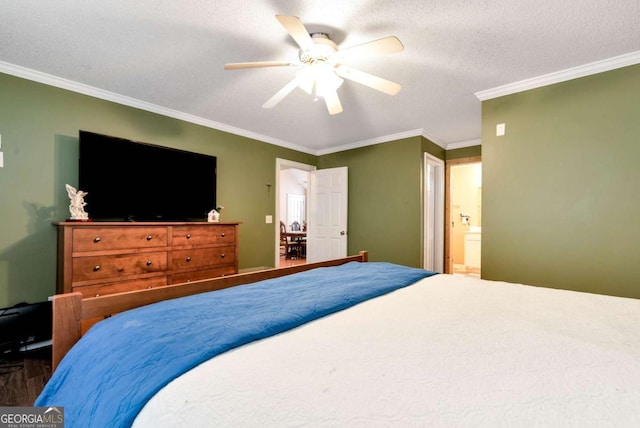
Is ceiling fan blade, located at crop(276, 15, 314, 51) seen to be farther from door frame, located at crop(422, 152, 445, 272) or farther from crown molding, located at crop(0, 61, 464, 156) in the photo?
door frame, located at crop(422, 152, 445, 272)

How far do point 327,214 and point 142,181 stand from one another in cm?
280

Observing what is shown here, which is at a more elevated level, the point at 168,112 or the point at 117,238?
the point at 168,112

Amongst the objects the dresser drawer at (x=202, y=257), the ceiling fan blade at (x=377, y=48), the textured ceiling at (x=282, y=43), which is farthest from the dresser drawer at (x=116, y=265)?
the ceiling fan blade at (x=377, y=48)

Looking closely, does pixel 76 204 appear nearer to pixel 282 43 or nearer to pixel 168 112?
pixel 168 112

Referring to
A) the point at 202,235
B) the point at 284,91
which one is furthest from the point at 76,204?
the point at 284,91

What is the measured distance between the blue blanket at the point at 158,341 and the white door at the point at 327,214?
11.0ft

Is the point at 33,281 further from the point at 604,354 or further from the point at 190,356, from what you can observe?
the point at 604,354

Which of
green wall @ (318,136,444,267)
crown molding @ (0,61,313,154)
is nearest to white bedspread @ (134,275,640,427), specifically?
green wall @ (318,136,444,267)

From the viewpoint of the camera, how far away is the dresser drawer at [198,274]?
113 inches

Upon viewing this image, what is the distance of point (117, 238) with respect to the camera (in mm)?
2490

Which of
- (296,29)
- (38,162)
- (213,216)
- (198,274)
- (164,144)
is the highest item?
(296,29)

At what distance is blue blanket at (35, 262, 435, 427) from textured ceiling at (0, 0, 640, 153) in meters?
1.72

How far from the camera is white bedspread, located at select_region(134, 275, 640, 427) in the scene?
60cm

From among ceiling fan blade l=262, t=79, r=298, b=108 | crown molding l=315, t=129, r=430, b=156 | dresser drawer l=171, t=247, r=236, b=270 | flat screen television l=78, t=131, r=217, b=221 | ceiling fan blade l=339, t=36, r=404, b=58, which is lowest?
dresser drawer l=171, t=247, r=236, b=270
